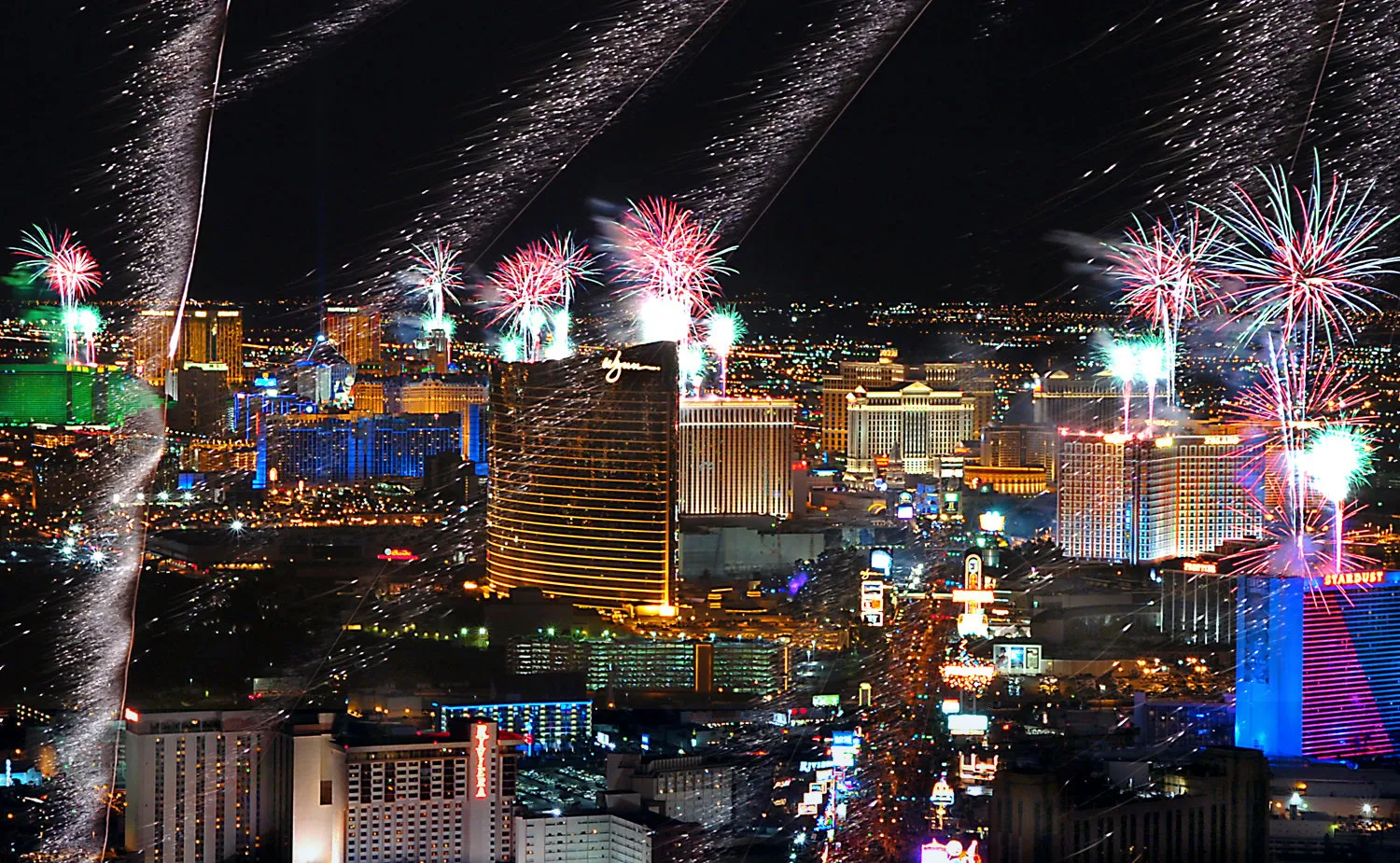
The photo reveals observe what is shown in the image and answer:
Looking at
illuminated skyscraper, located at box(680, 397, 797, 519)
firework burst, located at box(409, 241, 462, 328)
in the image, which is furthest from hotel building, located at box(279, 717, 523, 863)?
illuminated skyscraper, located at box(680, 397, 797, 519)

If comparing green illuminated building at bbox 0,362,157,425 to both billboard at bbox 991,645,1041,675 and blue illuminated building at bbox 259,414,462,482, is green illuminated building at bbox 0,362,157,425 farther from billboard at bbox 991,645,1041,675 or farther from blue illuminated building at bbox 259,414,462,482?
billboard at bbox 991,645,1041,675

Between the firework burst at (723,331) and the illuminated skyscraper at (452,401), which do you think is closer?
the firework burst at (723,331)

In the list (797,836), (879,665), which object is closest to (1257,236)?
(879,665)

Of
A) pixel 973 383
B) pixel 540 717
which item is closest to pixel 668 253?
pixel 540 717

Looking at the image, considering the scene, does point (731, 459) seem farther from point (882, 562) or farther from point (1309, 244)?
point (1309, 244)

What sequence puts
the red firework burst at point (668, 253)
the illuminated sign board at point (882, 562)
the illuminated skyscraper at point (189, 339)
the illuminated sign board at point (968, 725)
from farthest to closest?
the illuminated skyscraper at point (189, 339)
the illuminated sign board at point (882, 562)
the red firework burst at point (668, 253)
the illuminated sign board at point (968, 725)

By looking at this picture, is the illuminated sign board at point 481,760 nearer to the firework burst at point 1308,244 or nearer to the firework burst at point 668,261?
the firework burst at point 1308,244

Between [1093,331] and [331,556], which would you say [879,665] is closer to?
[331,556]

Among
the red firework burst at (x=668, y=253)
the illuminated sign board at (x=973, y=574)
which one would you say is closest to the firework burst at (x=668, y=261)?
the red firework burst at (x=668, y=253)
